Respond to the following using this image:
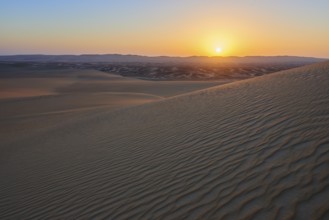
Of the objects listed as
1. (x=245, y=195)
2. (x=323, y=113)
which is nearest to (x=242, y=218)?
(x=245, y=195)

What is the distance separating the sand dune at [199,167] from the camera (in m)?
3.61

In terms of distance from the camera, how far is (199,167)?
4.83 meters

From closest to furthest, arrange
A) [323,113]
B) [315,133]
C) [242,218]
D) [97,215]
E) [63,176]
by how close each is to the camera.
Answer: [242,218] < [97,215] < [315,133] < [323,113] < [63,176]

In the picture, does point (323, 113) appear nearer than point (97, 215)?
No

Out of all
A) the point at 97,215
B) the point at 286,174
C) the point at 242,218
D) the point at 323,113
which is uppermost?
the point at 323,113

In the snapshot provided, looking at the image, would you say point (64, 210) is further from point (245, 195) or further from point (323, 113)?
point (323, 113)

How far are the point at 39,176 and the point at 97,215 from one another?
2944 millimetres

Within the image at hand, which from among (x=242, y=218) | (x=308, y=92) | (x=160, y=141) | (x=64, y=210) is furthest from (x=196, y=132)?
(x=242, y=218)

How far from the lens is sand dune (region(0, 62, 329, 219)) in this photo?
11.8 ft

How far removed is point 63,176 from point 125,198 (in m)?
2.26

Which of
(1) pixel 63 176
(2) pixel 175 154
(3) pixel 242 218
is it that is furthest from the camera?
(1) pixel 63 176

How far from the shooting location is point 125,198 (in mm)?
4543

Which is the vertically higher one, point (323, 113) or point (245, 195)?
point (323, 113)

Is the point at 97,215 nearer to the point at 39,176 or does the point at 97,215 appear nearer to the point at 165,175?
the point at 165,175
